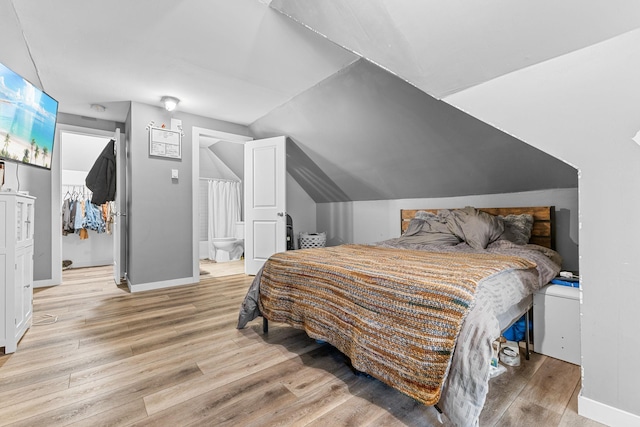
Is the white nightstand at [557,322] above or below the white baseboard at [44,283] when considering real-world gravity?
above

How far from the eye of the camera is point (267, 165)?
4176 millimetres

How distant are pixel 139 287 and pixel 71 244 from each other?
2.86 m

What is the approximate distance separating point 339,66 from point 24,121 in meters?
2.52

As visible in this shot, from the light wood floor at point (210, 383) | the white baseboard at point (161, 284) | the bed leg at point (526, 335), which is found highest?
the bed leg at point (526, 335)

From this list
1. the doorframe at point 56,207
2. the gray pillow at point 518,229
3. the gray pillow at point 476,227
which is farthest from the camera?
the doorframe at point 56,207

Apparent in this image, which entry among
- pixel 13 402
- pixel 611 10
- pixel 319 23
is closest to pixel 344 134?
pixel 319 23

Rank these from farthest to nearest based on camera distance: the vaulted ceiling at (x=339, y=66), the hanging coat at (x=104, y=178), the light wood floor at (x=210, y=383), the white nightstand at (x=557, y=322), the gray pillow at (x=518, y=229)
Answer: the hanging coat at (x=104, y=178), the gray pillow at (x=518, y=229), the white nightstand at (x=557, y=322), the light wood floor at (x=210, y=383), the vaulted ceiling at (x=339, y=66)

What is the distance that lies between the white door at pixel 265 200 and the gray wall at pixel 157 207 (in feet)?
2.73

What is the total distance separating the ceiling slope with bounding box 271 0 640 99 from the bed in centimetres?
90

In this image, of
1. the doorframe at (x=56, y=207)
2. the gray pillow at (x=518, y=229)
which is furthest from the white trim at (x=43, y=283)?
the gray pillow at (x=518, y=229)

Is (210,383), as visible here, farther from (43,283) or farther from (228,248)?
(228,248)

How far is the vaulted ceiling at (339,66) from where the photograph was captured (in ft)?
3.28

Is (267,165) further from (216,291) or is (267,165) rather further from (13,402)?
(13,402)

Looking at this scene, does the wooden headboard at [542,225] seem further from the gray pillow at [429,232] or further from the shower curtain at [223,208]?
the shower curtain at [223,208]
